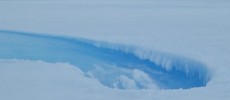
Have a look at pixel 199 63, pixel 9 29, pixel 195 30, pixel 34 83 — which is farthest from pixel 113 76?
pixel 9 29

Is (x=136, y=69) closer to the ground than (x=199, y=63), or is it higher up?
closer to the ground

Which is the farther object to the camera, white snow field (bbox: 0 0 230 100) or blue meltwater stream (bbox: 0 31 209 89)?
blue meltwater stream (bbox: 0 31 209 89)

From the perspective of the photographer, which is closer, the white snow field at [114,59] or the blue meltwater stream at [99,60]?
the white snow field at [114,59]

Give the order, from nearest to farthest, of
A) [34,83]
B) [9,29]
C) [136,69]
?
[34,83]
[136,69]
[9,29]

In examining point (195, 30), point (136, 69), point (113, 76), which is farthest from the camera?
point (195, 30)

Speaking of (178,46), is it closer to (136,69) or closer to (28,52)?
(136,69)
